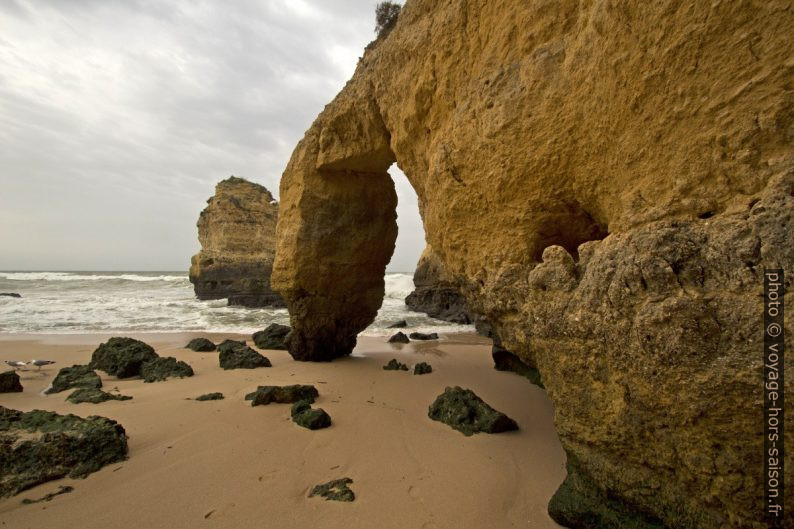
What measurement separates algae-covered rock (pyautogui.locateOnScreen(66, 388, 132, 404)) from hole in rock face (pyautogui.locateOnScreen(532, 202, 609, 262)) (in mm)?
5759

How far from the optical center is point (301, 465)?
11.5 feet

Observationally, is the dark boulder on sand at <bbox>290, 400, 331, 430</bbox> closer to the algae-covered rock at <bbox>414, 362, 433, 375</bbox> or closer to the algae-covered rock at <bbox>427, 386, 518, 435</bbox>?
the algae-covered rock at <bbox>427, 386, 518, 435</bbox>

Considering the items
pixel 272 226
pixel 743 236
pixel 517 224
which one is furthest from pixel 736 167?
pixel 272 226

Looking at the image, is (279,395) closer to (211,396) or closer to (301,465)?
(211,396)

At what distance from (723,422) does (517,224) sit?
2.26 meters

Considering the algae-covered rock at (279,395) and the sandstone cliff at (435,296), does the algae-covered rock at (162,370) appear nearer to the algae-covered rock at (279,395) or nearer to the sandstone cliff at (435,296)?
the algae-covered rock at (279,395)

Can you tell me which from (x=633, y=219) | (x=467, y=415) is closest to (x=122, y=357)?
(x=467, y=415)

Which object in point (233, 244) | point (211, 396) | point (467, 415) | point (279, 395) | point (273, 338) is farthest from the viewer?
point (233, 244)

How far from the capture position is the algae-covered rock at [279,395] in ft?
16.6

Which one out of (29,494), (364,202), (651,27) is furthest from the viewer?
(364,202)

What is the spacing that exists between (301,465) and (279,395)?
1823mm

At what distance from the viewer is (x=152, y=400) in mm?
5363

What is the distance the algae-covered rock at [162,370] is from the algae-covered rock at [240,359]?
0.71 meters

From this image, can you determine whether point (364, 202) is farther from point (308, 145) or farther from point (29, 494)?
point (29, 494)
